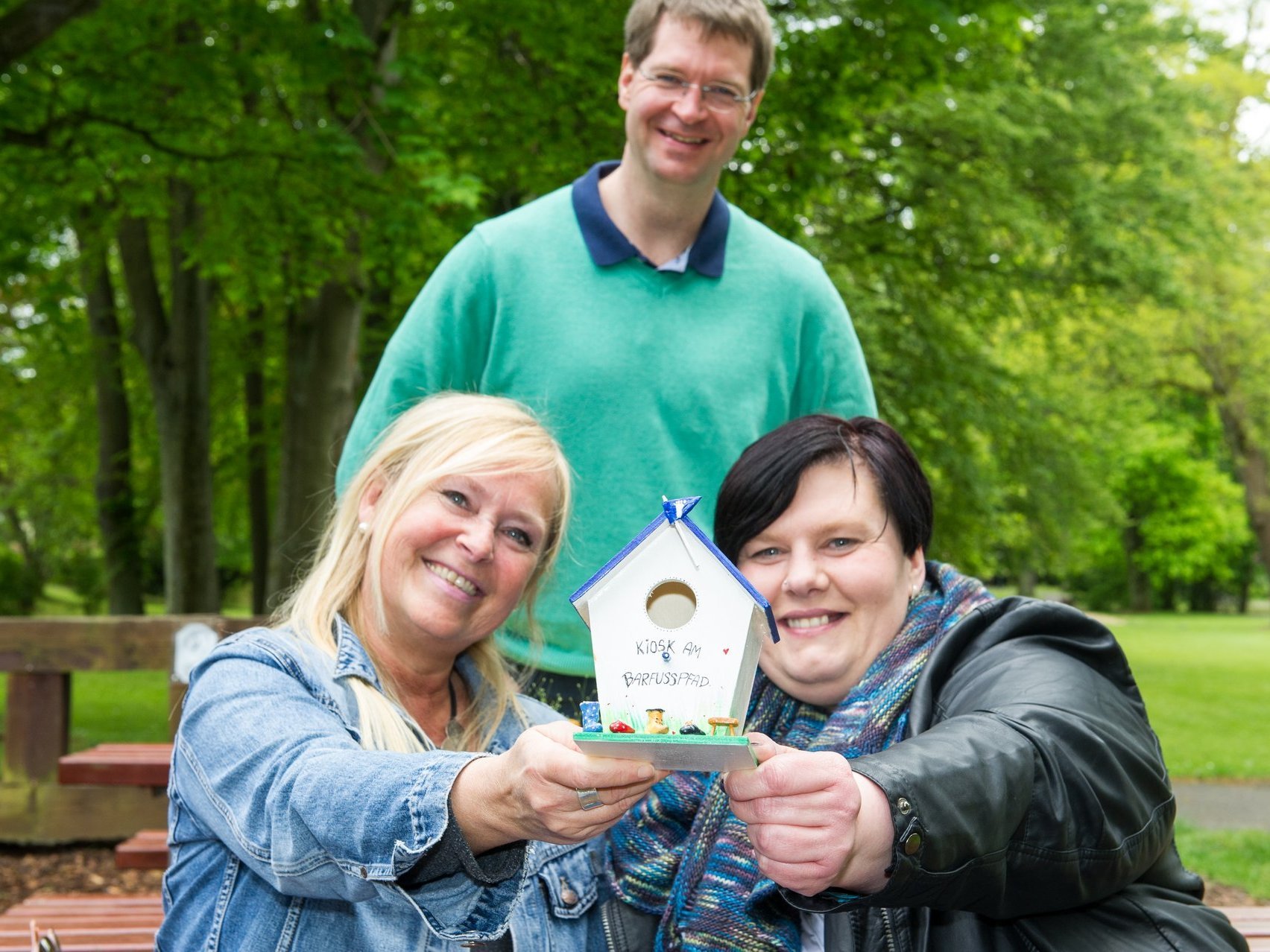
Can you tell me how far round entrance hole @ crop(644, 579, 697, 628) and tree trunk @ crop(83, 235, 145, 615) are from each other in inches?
665

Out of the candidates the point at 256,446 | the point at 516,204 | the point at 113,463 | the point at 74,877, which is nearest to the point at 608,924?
the point at 74,877

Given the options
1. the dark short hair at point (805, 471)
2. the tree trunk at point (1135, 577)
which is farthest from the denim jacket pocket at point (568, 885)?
the tree trunk at point (1135, 577)

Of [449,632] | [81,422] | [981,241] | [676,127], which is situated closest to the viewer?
[449,632]

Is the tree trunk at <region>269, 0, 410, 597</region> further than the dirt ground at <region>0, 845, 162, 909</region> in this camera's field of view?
Yes

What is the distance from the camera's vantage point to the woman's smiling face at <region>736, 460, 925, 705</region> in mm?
2484

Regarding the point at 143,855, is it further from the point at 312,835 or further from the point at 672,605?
the point at 672,605

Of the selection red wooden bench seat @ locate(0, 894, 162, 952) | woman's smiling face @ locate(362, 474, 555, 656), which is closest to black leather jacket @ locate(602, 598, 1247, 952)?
woman's smiling face @ locate(362, 474, 555, 656)

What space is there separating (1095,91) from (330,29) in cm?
1082

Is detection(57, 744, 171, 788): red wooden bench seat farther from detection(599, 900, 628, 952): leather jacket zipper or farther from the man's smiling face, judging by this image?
the man's smiling face

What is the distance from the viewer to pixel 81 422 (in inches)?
826

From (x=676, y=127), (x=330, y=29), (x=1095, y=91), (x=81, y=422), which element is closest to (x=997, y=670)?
(x=676, y=127)

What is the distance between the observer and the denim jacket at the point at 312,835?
1.93 metres

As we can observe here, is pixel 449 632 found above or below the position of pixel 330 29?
below

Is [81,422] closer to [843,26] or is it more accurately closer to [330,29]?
[330,29]
